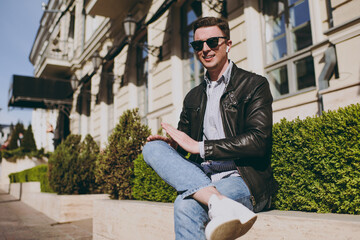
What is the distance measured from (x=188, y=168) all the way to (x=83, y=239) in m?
3.38

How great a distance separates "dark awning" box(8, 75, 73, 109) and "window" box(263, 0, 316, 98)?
12921 millimetres

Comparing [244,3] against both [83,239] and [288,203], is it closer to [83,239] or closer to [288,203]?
[288,203]

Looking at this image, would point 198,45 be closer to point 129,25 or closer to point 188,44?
point 188,44

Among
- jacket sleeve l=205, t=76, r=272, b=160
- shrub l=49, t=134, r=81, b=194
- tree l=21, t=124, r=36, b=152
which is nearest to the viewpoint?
jacket sleeve l=205, t=76, r=272, b=160

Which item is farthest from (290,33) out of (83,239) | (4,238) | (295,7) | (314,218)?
(4,238)

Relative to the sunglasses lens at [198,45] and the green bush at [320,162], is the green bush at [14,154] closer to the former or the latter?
the sunglasses lens at [198,45]

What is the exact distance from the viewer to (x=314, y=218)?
1906 millimetres

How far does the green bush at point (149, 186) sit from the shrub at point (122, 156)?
0.26 m

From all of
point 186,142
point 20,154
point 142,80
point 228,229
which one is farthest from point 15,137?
point 228,229

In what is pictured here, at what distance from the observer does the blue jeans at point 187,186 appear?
173cm

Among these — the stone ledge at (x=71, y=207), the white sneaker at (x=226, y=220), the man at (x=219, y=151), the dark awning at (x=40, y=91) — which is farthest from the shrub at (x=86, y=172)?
the dark awning at (x=40, y=91)

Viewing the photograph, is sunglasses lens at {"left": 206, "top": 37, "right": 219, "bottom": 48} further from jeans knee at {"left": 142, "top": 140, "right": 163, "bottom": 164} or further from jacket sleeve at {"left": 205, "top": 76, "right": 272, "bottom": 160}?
jeans knee at {"left": 142, "top": 140, "right": 163, "bottom": 164}

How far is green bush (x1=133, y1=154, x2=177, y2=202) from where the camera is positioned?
12.7 feet

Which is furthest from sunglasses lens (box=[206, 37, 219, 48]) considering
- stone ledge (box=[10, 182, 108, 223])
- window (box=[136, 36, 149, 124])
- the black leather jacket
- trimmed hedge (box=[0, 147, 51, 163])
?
trimmed hedge (box=[0, 147, 51, 163])
